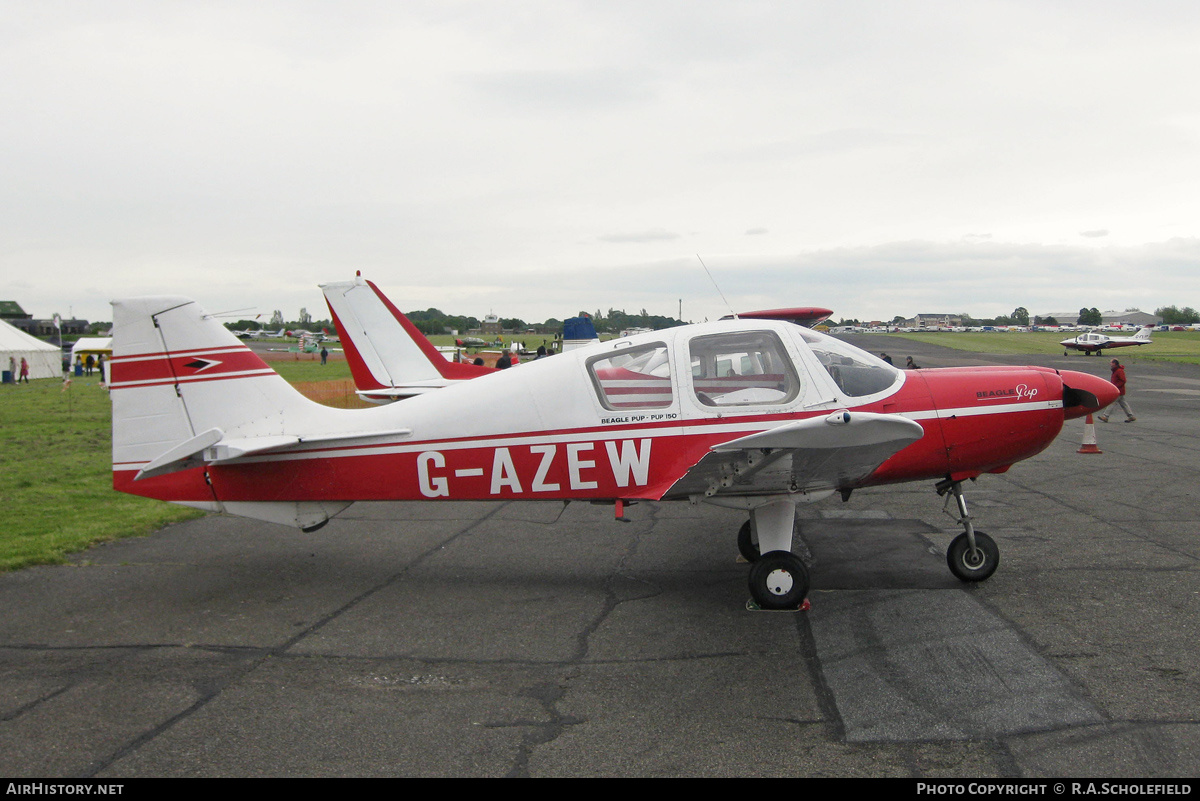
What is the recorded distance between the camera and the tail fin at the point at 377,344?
48.1ft

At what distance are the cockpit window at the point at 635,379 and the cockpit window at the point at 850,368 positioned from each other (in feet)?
4.01

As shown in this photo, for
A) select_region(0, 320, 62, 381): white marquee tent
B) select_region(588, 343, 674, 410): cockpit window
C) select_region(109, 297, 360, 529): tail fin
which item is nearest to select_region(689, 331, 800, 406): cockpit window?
select_region(588, 343, 674, 410): cockpit window

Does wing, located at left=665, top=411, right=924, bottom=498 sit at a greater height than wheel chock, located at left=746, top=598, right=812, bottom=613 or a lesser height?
greater

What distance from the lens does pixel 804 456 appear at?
5.74 meters

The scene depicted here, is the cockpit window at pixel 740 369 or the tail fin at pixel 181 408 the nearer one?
the cockpit window at pixel 740 369

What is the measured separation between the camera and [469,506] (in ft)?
Answer: 35.1

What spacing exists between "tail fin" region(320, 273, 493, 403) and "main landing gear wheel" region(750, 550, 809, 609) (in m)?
9.66

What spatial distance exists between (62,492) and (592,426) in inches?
372

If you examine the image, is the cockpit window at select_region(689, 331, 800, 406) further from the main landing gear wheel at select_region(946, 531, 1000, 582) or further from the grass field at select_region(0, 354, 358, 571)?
the grass field at select_region(0, 354, 358, 571)

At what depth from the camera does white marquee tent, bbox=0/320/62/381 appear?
43.1 m

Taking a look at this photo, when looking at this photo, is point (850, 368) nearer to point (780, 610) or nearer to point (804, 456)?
point (804, 456)

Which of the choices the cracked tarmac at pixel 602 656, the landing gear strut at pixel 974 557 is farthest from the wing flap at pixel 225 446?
the landing gear strut at pixel 974 557

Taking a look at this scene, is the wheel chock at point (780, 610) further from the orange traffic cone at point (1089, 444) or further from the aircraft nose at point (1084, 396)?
the orange traffic cone at point (1089, 444)

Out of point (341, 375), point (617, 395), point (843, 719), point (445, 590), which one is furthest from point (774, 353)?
point (341, 375)
